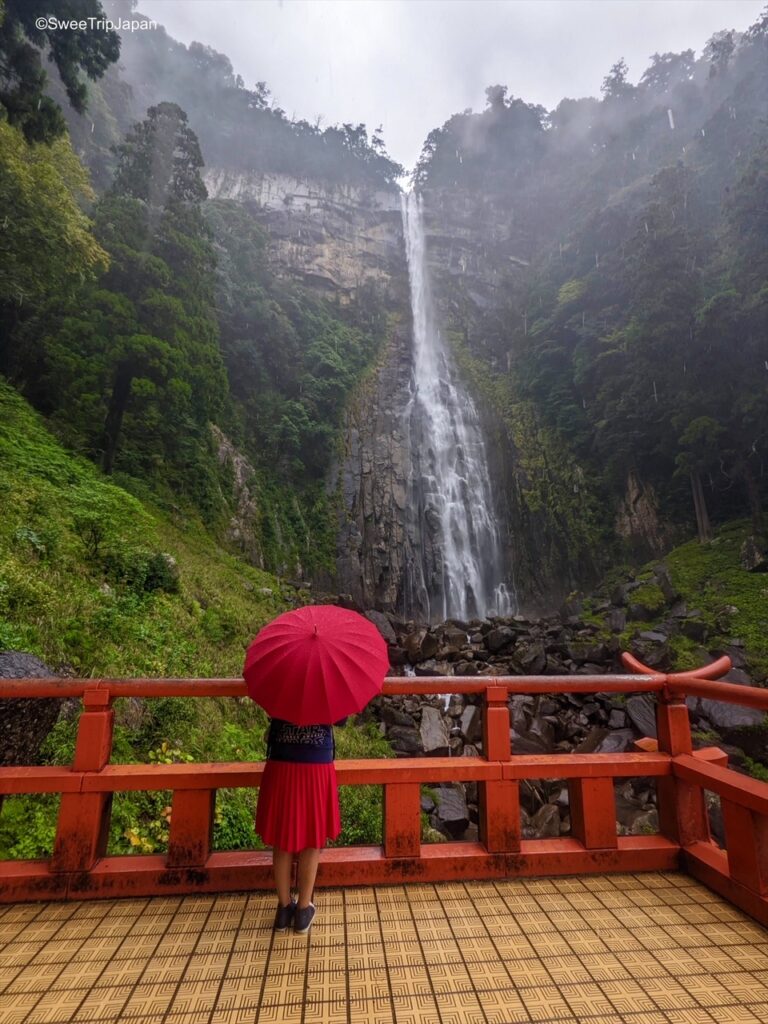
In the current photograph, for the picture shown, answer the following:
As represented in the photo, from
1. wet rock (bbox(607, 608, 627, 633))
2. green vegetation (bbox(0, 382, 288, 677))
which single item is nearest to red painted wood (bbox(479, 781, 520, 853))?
green vegetation (bbox(0, 382, 288, 677))

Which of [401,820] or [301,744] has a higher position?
[301,744]

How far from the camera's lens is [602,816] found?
103 inches

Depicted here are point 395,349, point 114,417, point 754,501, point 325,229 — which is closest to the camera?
point 114,417

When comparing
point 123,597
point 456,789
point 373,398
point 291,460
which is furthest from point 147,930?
point 373,398

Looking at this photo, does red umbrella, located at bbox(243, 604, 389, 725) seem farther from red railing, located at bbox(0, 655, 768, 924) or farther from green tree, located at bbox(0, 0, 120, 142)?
green tree, located at bbox(0, 0, 120, 142)

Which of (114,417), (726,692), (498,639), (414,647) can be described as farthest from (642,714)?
(114,417)

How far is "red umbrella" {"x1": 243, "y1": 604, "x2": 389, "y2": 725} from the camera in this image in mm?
1782

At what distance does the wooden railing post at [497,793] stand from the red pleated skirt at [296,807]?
854 millimetres

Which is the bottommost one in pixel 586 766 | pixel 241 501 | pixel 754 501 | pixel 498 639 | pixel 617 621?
pixel 586 766

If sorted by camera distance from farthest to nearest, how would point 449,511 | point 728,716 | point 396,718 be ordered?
1. point 449,511
2. point 396,718
3. point 728,716

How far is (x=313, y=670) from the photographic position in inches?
71.1

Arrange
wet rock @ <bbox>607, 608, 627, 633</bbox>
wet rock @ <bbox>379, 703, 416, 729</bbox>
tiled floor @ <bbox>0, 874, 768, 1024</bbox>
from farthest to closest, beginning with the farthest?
wet rock @ <bbox>607, 608, 627, 633</bbox> → wet rock @ <bbox>379, 703, 416, 729</bbox> → tiled floor @ <bbox>0, 874, 768, 1024</bbox>

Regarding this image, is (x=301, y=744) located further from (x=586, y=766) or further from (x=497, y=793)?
(x=586, y=766)

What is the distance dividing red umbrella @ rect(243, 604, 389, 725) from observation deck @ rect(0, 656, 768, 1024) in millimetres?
540
